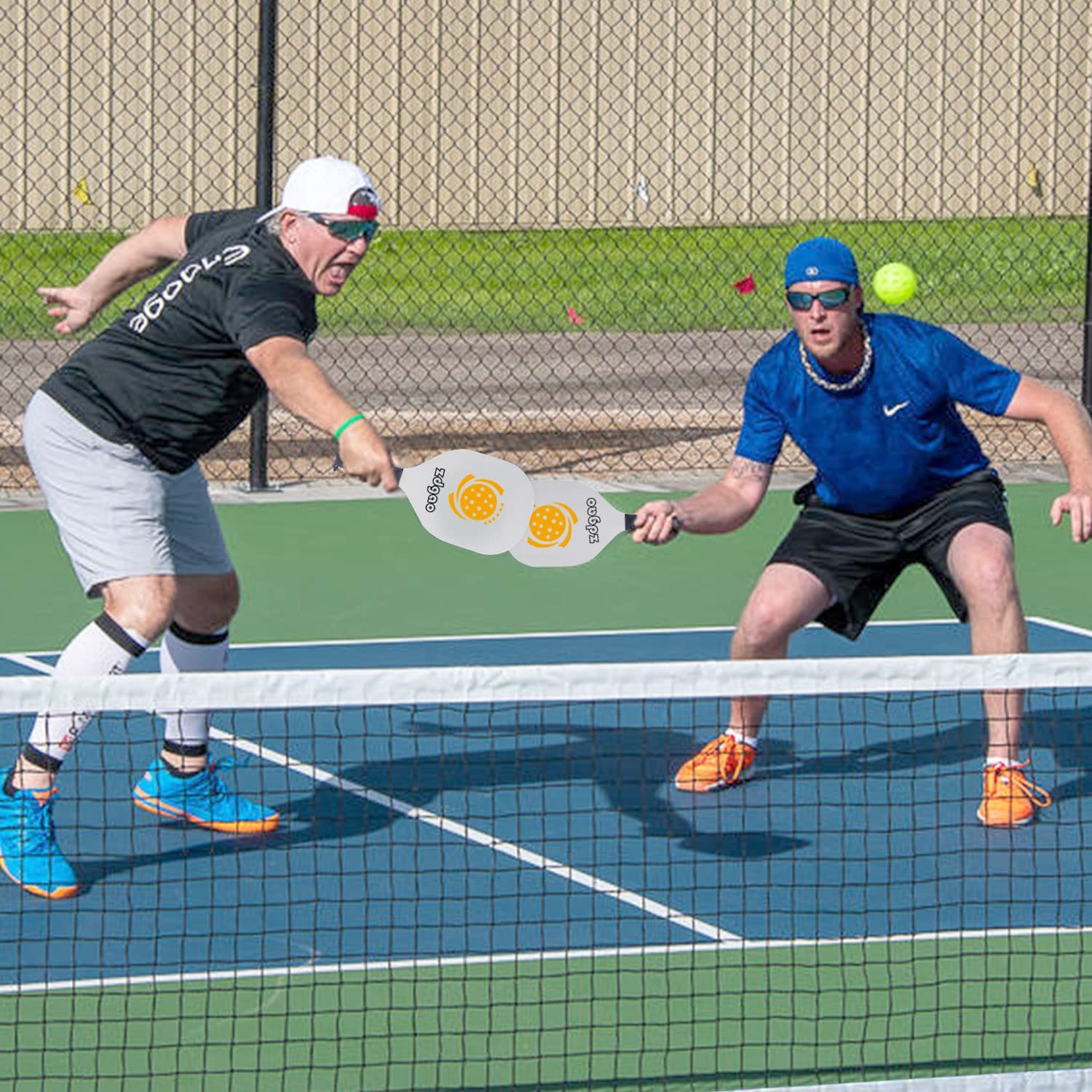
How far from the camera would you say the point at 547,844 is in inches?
265

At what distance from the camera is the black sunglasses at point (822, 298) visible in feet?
22.2

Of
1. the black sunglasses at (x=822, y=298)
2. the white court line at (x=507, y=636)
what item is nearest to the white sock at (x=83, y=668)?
the black sunglasses at (x=822, y=298)

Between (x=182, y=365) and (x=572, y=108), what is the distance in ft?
58.9

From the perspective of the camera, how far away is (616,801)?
715cm

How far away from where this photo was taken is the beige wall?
23.0 meters

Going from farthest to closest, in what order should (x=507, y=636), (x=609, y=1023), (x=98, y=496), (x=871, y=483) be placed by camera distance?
1. (x=507, y=636)
2. (x=871, y=483)
3. (x=98, y=496)
4. (x=609, y=1023)

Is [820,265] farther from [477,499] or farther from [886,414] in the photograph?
[477,499]

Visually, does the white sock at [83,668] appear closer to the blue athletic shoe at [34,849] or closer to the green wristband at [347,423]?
the blue athletic shoe at [34,849]

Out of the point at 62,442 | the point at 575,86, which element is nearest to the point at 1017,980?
the point at 62,442

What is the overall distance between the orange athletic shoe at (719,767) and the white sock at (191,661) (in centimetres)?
137

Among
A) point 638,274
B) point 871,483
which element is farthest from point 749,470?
point 638,274

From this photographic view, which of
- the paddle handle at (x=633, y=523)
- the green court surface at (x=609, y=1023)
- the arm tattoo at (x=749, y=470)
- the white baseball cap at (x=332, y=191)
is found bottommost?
the green court surface at (x=609, y=1023)

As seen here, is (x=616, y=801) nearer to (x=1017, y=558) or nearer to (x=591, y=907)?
(x=591, y=907)

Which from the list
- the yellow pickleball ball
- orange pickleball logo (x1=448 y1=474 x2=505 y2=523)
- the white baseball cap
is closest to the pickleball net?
orange pickleball logo (x1=448 y1=474 x2=505 y2=523)
